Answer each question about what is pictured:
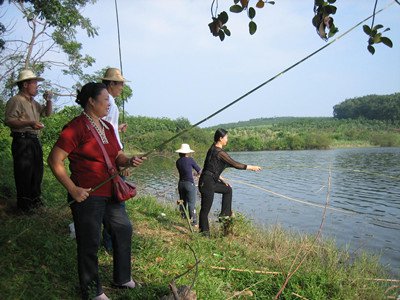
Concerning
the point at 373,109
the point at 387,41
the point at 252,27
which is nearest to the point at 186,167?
the point at 252,27

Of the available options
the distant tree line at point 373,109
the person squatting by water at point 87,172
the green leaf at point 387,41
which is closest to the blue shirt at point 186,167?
the person squatting by water at point 87,172

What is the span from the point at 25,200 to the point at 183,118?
57.2 m

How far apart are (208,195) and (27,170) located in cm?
281

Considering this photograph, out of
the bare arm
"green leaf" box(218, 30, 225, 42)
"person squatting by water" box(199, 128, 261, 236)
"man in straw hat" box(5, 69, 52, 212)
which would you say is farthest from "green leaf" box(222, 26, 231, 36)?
"person squatting by water" box(199, 128, 261, 236)

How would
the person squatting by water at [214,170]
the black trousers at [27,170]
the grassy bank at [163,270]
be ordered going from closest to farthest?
the grassy bank at [163,270] → the black trousers at [27,170] → the person squatting by water at [214,170]

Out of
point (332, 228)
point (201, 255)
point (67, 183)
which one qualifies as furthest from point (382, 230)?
point (67, 183)

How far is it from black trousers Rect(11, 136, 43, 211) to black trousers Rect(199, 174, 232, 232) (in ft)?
8.32

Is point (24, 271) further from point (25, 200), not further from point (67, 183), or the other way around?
point (25, 200)

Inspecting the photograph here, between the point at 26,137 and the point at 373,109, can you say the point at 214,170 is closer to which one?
the point at 26,137

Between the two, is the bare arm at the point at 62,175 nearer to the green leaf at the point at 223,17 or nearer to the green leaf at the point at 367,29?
the green leaf at the point at 223,17

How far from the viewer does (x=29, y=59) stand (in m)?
15.4

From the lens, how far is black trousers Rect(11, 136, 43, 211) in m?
4.68

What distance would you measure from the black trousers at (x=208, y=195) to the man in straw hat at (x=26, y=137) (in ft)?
8.37

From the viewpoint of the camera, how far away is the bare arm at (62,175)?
269 centimetres
